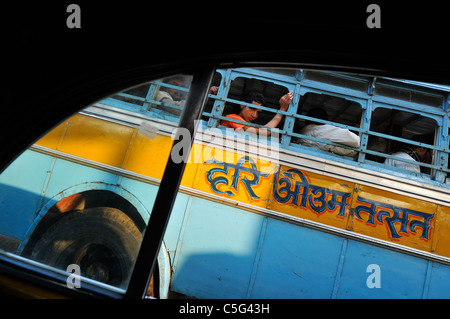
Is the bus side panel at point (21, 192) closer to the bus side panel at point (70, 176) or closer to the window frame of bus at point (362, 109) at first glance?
the bus side panel at point (70, 176)

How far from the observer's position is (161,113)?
52.4 inches

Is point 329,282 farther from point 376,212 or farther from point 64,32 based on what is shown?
point 64,32

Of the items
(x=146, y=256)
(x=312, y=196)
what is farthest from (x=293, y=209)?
(x=146, y=256)

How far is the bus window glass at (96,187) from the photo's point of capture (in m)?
1.20

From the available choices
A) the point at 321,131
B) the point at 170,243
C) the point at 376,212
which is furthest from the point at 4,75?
the point at 376,212

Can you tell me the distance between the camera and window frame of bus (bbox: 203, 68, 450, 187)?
9.78ft

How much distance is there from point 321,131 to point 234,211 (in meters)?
1.45

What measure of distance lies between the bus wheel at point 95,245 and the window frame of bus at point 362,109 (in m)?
1.80

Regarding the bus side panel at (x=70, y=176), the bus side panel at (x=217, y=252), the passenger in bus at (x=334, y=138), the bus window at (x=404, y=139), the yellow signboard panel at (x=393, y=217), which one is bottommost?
the bus side panel at (x=217, y=252)

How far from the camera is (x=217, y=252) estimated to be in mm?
2725

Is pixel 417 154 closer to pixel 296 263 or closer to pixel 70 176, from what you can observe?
pixel 296 263

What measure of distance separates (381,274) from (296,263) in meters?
0.88

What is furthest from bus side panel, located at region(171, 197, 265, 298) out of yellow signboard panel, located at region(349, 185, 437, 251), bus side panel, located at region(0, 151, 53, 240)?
bus side panel, located at region(0, 151, 53, 240)

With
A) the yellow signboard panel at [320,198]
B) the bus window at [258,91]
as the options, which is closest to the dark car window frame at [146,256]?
the yellow signboard panel at [320,198]
